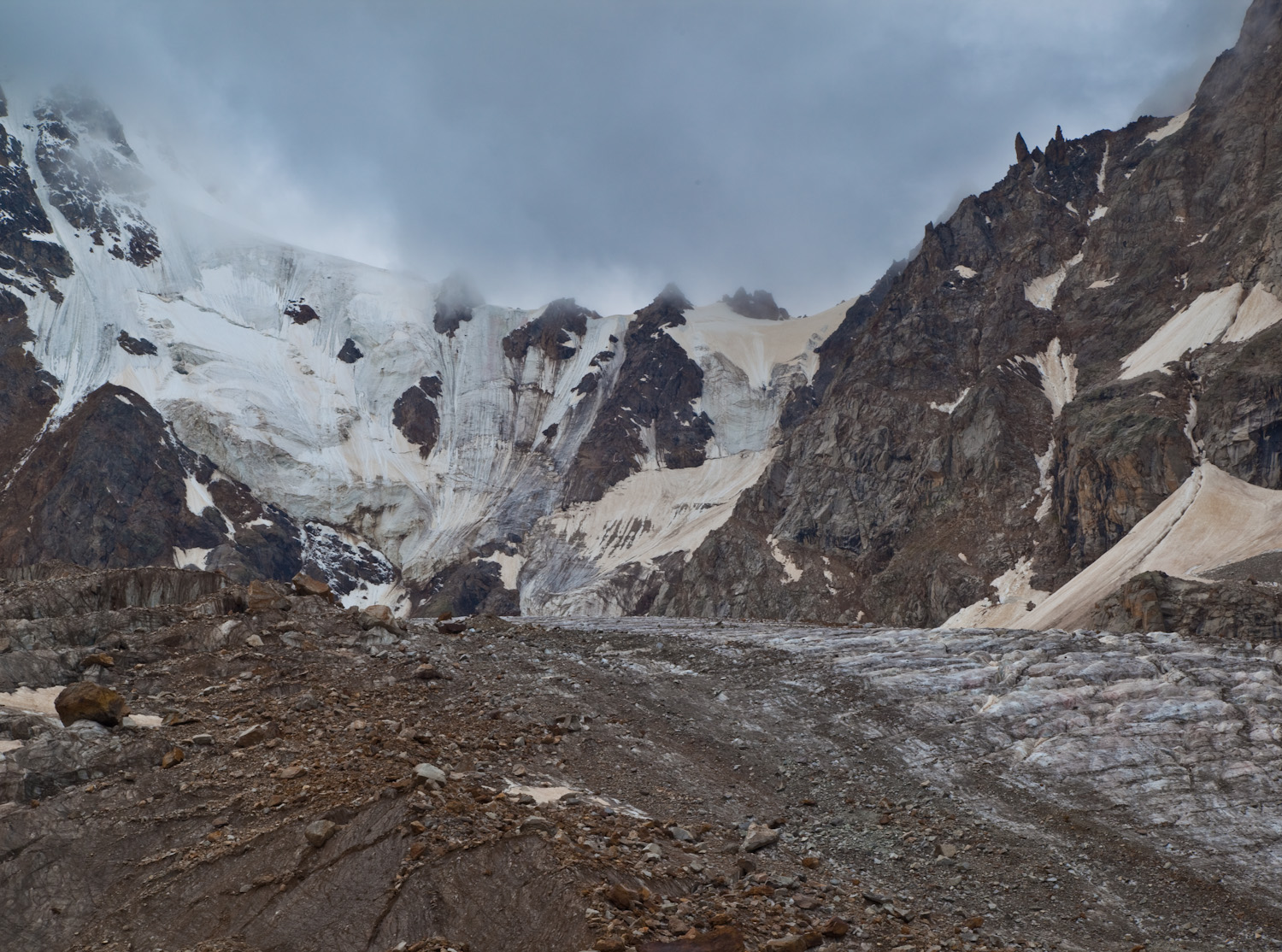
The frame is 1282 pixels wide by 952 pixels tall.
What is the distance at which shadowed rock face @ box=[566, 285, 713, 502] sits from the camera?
144500 mm

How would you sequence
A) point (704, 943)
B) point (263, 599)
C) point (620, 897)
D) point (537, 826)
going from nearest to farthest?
point (704, 943)
point (620, 897)
point (537, 826)
point (263, 599)

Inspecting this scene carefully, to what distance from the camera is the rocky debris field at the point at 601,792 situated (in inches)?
384

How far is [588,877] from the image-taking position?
9.73m

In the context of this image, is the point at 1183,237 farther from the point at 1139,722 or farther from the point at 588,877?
the point at 588,877

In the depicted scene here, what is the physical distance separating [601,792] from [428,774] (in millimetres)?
3408

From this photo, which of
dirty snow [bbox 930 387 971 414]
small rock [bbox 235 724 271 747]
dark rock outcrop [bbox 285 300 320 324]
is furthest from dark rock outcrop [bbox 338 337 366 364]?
small rock [bbox 235 724 271 747]

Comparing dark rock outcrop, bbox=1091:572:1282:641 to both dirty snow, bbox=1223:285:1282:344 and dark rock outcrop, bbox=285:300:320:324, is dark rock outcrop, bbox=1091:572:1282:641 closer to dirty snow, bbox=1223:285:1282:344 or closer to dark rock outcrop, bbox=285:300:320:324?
dirty snow, bbox=1223:285:1282:344

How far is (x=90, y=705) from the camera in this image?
13.5m

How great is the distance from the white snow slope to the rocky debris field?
8817 centimetres

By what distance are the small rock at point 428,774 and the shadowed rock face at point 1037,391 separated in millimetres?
65513

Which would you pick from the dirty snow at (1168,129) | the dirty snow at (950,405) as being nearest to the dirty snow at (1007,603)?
the dirty snow at (950,405)

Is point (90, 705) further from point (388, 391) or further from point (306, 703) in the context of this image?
point (388, 391)

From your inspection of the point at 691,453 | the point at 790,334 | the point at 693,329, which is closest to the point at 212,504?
the point at 691,453

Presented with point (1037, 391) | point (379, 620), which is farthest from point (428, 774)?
point (1037, 391)
